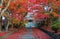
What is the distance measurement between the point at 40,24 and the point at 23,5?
25.0 m

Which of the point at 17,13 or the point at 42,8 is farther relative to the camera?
the point at 42,8

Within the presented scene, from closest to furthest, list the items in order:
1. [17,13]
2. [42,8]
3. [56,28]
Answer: [56,28] → [17,13] → [42,8]

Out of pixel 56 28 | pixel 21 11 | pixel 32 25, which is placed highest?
pixel 21 11

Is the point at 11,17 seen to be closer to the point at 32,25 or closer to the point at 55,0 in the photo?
the point at 55,0

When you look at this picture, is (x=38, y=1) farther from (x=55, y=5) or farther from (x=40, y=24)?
(x=40, y=24)

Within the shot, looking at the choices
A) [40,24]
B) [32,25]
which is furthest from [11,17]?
[32,25]

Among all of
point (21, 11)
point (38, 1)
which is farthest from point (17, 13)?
point (38, 1)

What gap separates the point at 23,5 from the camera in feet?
100

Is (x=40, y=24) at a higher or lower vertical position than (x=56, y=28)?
lower

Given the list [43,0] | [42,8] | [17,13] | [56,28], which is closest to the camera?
[56,28]

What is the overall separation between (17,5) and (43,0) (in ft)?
13.6

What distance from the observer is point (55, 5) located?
2633 centimetres

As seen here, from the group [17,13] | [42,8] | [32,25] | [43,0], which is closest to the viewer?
[43,0]

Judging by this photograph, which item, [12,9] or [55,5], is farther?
[12,9]
